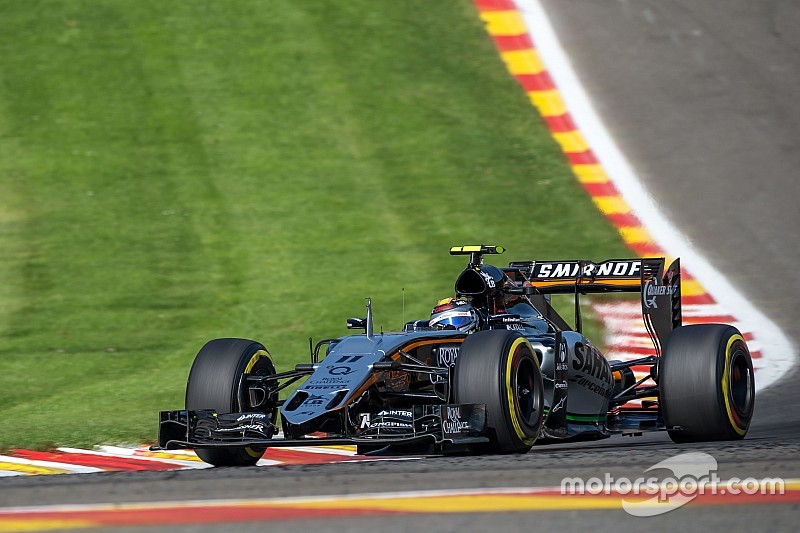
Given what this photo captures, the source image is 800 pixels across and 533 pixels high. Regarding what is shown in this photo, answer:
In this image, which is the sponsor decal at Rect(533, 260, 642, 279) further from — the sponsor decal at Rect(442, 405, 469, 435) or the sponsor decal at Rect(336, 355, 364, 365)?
the sponsor decal at Rect(442, 405, 469, 435)

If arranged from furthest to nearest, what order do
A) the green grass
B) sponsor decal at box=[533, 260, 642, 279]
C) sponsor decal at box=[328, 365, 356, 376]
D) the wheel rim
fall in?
the green grass < sponsor decal at box=[533, 260, 642, 279] < the wheel rim < sponsor decal at box=[328, 365, 356, 376]

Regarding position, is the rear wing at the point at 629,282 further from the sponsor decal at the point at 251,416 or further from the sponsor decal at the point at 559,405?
the sponsor decal at the point at 251,416

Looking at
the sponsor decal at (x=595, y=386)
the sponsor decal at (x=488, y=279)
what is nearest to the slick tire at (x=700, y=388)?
the sponsor decal at (x=595, y=386)

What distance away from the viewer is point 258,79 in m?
21.6

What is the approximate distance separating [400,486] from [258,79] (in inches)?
613

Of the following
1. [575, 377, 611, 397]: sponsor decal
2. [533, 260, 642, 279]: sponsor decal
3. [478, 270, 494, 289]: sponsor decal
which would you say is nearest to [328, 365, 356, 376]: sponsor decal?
[478, 270, 494, 289]: sponsor decal

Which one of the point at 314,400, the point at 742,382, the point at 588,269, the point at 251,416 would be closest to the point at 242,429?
the point at 251,416

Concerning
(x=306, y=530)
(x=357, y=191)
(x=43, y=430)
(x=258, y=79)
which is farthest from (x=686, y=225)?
(x=306, y=530)

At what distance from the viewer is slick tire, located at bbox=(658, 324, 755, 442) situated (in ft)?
30.2

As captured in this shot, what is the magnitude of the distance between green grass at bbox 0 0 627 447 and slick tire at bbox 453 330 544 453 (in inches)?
143

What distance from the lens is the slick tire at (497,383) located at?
8172mm

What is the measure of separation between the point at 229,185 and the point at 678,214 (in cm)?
614

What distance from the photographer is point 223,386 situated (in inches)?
351

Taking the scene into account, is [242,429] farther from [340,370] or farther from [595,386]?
[595,386]
